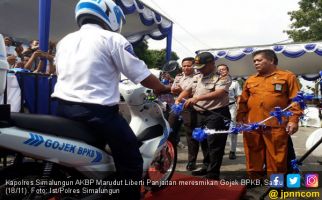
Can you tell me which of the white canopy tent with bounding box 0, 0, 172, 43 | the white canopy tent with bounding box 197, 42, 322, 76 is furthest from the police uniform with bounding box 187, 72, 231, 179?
the white canopy tent with bounding box 197, 42, 322, 76

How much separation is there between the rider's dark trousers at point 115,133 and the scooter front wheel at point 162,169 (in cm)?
82

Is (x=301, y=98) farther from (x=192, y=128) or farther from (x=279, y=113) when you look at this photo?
(x=192, y=128)

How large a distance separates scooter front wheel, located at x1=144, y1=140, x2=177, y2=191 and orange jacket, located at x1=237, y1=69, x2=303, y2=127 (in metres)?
1.03

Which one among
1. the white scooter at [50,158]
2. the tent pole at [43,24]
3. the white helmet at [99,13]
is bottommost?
the white scooter at [50,158]

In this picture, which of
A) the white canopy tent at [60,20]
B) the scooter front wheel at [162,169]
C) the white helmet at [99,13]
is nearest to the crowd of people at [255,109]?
the scooter front wheel at [162,169]

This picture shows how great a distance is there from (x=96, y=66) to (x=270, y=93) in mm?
2155

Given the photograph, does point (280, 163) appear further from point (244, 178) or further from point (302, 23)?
point (302, 23)

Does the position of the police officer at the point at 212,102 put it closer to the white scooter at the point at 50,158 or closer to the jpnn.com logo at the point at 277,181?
the jpnn.com logo at the point at 277,181

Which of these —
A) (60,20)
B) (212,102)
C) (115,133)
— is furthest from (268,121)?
(60,20)

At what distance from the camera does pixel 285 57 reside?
36.7ft

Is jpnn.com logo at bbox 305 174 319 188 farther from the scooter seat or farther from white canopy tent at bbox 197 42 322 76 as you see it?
white canopy tent at bbox 197 42 322 76

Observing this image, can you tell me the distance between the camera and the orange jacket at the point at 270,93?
3.68 m

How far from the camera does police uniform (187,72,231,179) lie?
4164 millimetres

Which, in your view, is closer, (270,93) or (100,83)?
(100,83)
